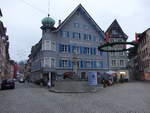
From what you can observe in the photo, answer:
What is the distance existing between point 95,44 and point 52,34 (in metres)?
11.2

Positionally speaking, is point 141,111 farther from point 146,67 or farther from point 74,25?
point 146,67

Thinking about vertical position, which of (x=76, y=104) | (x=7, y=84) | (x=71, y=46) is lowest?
(x=76, y=104)

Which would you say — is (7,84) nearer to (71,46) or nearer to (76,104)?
(71,46)

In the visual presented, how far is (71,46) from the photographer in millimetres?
39938

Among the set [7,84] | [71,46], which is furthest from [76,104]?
[71,46]

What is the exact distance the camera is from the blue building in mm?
37000

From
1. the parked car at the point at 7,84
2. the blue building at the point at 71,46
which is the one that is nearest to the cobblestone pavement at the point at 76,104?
the parked car at the point at 7,84

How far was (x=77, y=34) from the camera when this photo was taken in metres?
41.2

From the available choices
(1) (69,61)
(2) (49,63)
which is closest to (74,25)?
(1) (69,61)

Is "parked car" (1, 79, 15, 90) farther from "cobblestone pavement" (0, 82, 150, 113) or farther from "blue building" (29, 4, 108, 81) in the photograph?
"cobblestone pavement" (0, 82, 150, 113)

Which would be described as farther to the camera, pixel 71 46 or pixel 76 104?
pixel 71 46

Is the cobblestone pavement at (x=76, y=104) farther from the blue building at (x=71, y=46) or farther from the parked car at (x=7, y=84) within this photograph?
the blue building at (x=71, y=46)

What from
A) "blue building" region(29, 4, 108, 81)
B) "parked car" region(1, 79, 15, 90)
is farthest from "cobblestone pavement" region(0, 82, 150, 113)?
"blue building" region(29, 4, 108, 81)

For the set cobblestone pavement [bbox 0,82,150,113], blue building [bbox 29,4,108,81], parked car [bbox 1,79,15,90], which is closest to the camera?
cobblestone pavement [bbox 0,82,150,113]
